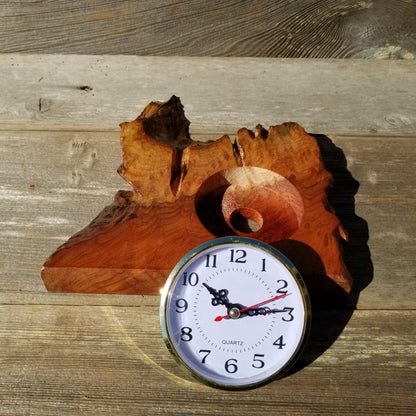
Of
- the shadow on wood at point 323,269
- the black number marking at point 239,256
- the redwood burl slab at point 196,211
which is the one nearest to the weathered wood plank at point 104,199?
the shadow on wood at point 323,269

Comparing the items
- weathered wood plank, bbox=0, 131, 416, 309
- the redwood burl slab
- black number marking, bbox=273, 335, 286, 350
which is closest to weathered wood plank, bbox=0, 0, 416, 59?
weathered wood plank, bbox=0, 131, 416, 309

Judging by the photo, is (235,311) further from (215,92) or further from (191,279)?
(215,92)

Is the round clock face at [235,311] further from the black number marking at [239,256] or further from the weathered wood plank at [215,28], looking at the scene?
the weathered wood plank at [215,28]

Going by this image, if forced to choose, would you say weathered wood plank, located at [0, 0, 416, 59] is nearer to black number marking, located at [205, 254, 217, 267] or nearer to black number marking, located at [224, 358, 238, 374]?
black number marking, located at [205, 254, 217, 267]

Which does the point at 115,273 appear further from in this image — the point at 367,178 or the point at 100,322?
the point at 367,178

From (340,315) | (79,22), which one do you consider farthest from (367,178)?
(79,22)

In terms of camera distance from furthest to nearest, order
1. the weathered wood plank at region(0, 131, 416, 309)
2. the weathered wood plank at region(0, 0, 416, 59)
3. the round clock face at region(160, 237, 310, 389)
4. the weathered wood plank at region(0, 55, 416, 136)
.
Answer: the weathered wood plank at region(0, 0, 416, 59) < the weathered wood plank at region(0, 55, 416, 136) < the weathered wood plank at region(0, 131, 416, 309) < the round clock face at region(160, 237, 310, 389)

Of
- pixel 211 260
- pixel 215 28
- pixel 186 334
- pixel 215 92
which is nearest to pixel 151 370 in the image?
pixel 186 334
